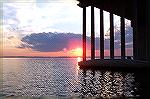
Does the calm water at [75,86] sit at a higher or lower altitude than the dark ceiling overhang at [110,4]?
lower

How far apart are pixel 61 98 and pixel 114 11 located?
83.4m

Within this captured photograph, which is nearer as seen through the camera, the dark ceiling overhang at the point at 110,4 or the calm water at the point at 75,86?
the calm water at the point at 75,86

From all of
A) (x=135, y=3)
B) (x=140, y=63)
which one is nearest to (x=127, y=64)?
(x=140, y=63)

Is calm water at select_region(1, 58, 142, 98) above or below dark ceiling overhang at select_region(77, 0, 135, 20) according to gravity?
below

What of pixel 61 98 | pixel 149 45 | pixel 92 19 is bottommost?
pixel 61 98

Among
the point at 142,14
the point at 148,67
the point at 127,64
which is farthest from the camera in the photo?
the point at 142,14

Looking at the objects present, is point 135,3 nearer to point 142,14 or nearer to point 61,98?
point 142,14

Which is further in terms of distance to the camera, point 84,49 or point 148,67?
point 84,49

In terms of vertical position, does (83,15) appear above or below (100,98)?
above

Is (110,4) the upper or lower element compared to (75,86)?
upper

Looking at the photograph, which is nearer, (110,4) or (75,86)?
(75,86)

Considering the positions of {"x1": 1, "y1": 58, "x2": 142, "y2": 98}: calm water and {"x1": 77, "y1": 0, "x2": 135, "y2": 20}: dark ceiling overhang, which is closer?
{"x1": 1, "y1": 58, "x2": 142, "y2": 98}: calm water

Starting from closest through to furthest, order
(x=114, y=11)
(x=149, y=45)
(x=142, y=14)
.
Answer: (x=149, y=45), (x=142, y=14), (x=114, y=11)

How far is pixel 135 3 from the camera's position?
8075cm
